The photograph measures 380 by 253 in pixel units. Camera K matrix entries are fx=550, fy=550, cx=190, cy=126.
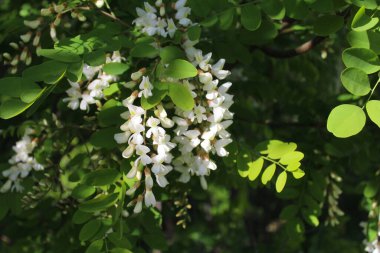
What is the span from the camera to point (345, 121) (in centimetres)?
115

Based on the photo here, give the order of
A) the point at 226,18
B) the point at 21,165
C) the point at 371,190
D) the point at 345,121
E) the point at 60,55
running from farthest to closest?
1. the point at 371,190
2. the point at 21,165
3. the point at 226,18
4. the point at 60,55
5. the point at 345,121

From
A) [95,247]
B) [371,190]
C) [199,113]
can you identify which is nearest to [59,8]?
[199,113]

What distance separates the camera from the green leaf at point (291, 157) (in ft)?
4.31

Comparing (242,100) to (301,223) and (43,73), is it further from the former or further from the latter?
(43,73)

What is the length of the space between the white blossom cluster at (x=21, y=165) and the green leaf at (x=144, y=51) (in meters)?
0.49

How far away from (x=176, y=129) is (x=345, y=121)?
38cm

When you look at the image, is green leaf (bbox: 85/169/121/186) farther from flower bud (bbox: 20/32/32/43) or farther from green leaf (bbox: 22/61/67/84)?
flower bud (bbox: 20/32/32/43)

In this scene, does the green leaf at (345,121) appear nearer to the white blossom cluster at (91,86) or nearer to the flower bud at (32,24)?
the white blossom cluster at (91,86)

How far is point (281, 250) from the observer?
262cm

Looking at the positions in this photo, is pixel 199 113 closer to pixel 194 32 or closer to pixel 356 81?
pixel 194 32

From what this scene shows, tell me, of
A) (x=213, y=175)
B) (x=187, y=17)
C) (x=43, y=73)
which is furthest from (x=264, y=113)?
(x=43, y=73)

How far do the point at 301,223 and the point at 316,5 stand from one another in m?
0.69

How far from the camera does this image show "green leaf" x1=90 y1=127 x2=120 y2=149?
4.57 feet

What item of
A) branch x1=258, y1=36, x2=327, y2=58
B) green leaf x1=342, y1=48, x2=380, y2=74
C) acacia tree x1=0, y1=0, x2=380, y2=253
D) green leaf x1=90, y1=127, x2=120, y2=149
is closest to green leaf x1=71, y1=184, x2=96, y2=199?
acacia tree x1=0, y1=0, x2=380, y2=253
